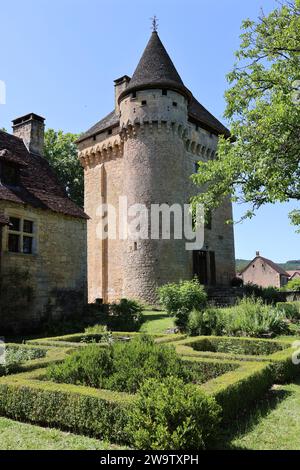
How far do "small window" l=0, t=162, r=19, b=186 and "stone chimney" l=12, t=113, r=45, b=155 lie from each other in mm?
3867

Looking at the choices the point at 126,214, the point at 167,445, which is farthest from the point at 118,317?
the point at 167,445

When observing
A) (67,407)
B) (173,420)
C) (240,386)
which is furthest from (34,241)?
Answer: (173,420)

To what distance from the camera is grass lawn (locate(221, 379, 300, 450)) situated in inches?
182

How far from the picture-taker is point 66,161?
113ft

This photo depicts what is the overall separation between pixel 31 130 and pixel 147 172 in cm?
724

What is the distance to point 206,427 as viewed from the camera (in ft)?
14.4

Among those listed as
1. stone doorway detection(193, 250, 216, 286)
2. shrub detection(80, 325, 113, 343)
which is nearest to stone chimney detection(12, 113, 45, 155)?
shrub detection(80, 325, 113, 343)

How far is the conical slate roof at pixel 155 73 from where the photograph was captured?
23.4 meters

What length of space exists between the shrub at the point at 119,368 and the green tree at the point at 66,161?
96.4 ft

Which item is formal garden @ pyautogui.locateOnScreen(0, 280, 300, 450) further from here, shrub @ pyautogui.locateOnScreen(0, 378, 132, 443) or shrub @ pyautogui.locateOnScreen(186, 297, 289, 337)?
shrub @ pyautogui.locateOnScreen(186, 297, 289, 337)

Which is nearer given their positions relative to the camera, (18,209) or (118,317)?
(18,209)

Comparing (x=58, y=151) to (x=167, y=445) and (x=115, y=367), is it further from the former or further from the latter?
(x=167, y=445)

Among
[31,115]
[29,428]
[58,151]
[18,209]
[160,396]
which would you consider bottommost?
[29,428]
